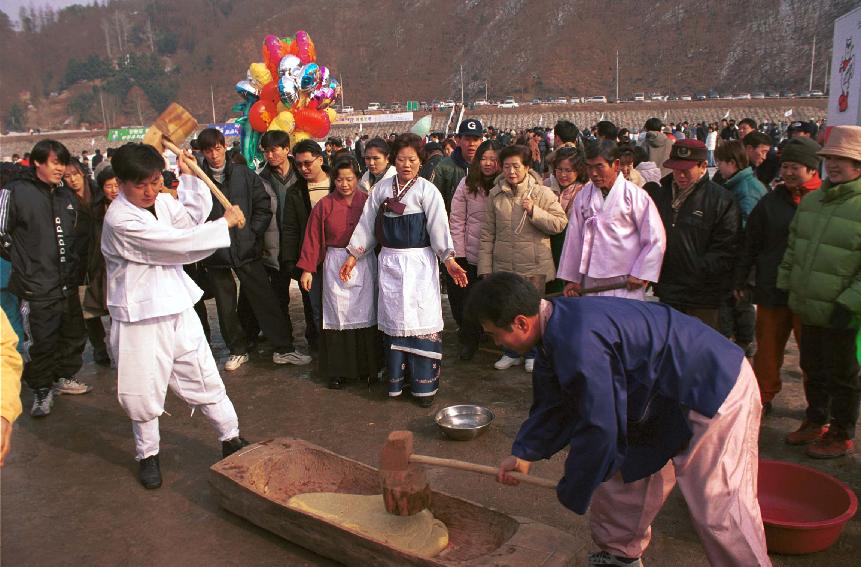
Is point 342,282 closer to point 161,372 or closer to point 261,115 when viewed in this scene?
point 161,372

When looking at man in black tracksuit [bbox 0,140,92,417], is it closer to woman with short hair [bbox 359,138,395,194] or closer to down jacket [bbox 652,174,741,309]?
woman with short hair [bbox 359,138,395,194]

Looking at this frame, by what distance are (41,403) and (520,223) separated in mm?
3900

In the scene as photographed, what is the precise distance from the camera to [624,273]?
444 cm

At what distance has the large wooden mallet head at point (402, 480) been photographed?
10.2ft

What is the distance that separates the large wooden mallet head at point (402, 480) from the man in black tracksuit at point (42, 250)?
331 centimetres

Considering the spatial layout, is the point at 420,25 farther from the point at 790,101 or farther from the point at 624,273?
the point at 624,273

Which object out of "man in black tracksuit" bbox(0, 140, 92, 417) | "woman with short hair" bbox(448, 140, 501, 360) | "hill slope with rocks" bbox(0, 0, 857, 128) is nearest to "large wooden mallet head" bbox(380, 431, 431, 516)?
"woman with short hair" bbox(448, 140, 501, 360)

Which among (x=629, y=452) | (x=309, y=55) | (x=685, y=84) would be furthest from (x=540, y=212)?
(x=685, y=84)

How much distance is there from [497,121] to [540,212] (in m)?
48.2

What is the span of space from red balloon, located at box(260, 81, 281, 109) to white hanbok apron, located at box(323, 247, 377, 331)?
19.1 feet

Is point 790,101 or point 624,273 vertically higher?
point 790,101

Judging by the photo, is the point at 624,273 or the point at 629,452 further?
the point at 624,273

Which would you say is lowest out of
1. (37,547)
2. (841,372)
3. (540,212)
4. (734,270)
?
(37,547)

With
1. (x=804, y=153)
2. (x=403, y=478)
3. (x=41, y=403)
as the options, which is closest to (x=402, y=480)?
(x=403, y=478)
